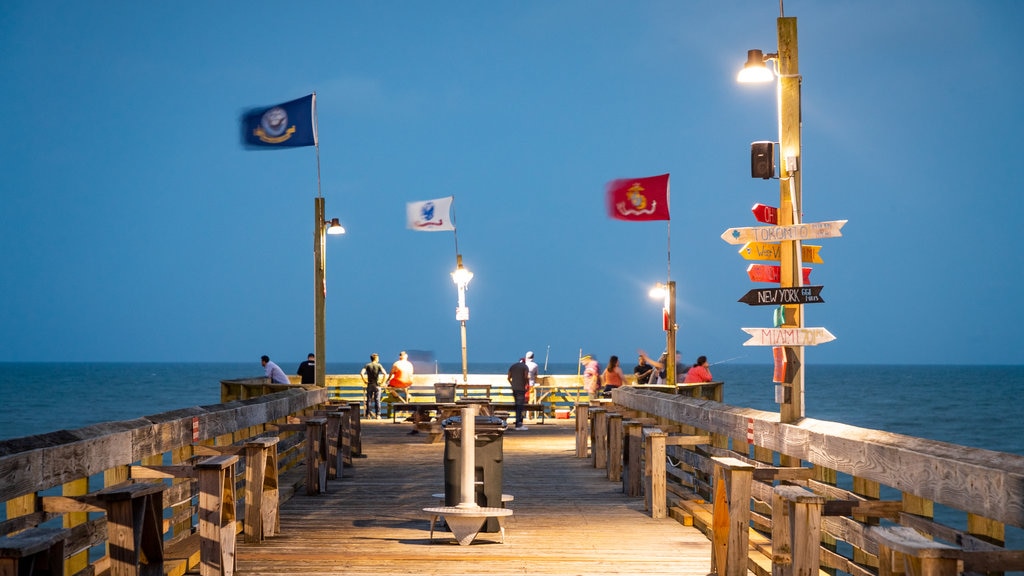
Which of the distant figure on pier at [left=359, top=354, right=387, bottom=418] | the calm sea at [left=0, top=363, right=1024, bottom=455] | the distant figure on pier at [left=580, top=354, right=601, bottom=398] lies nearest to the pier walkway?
the distant figure on pier at [left=359, top=354, right=387, bottom=418]

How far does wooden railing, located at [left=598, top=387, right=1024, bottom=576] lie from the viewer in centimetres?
468

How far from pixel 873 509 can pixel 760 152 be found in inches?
148

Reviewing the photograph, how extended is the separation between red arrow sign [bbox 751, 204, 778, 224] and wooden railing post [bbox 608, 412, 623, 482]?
15.2 ft

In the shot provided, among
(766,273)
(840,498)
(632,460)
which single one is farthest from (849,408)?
(840,498)

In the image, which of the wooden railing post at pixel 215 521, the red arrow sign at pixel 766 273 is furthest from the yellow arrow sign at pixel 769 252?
the wooden railing post at pixel 215 521

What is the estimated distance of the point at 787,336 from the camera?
847 centimetres

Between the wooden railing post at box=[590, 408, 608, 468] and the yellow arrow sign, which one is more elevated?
the yellow arrow sign

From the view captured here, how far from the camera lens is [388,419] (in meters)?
27.3

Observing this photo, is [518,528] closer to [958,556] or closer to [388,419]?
[958,556]

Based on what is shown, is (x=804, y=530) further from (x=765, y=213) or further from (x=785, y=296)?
(x=765, y=213)

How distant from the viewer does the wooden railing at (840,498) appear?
4.68m

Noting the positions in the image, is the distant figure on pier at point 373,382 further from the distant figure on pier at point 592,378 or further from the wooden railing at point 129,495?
the wooden railing at point 129,495

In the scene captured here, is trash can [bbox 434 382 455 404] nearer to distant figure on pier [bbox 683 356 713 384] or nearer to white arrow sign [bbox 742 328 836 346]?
distant figure on pier [bbox 683 356 713 384]

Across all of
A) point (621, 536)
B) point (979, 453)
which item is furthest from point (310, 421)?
point (979, 453)
